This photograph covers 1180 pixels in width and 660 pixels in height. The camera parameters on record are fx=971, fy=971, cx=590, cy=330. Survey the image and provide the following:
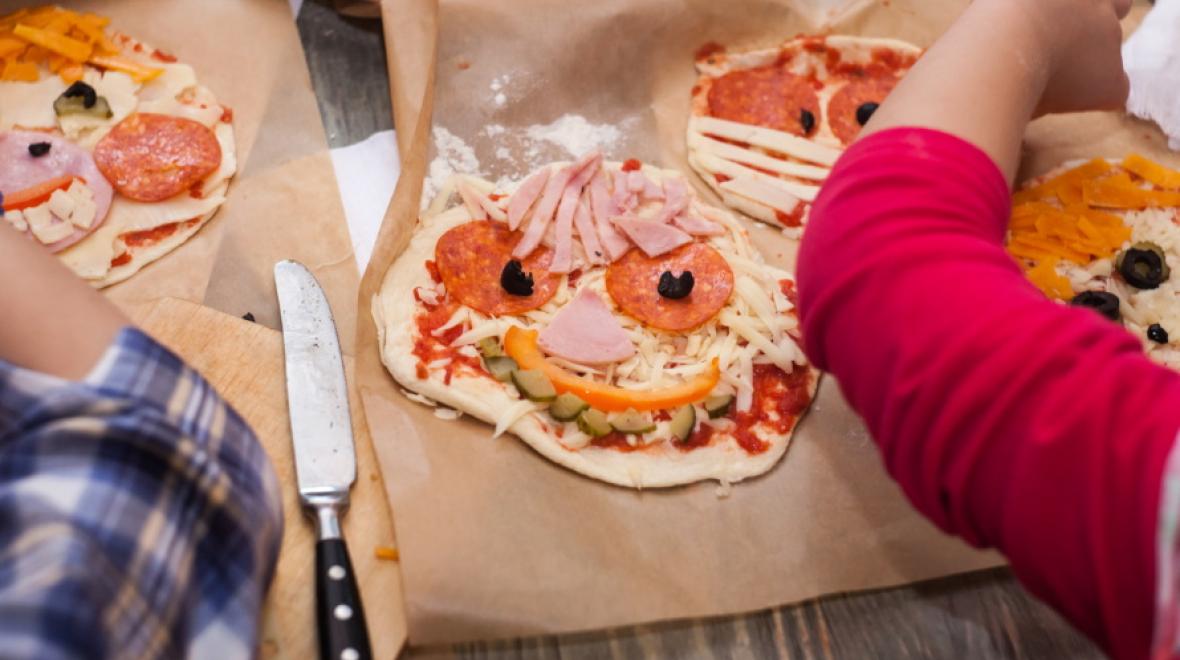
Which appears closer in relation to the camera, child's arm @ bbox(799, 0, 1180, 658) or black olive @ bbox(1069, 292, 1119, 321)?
child's arm @ bbox(799, 0, 1180, 658)

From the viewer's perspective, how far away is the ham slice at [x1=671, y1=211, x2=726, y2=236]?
93.7 inches

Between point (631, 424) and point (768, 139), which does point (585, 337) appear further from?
point (768, 139)

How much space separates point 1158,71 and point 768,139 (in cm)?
113

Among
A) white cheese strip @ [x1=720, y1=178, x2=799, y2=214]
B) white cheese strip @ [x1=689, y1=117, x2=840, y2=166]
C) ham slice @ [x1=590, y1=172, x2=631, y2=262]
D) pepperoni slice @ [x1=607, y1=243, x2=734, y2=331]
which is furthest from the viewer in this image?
white cheese strip @ [x1=689, y1=117, x2=840, y2=166]

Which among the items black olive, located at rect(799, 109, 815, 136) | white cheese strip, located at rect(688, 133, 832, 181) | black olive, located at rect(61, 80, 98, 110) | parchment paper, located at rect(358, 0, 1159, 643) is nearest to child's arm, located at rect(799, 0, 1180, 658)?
parchment paper, located at rect(358, 0, 1159, 643)

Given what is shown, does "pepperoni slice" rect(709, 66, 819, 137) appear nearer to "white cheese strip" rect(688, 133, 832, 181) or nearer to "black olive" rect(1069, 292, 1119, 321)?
"white cheese strip" rect(688, 133, 832, 181)

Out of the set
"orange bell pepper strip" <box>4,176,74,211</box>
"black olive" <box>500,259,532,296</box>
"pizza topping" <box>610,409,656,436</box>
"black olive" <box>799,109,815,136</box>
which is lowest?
"pizza topping" <box>610,409,656,436</box>

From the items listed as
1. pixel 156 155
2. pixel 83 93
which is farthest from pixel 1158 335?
pixel 83 93

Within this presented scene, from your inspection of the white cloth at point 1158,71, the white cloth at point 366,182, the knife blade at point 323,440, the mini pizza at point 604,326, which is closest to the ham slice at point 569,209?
the mini pizza at point 604,326

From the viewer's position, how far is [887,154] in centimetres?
136

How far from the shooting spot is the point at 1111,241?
Result: 2.42 m

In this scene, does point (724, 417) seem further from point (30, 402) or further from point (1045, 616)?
point (30, 402)

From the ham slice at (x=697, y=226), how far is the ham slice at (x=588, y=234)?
204 millimetres

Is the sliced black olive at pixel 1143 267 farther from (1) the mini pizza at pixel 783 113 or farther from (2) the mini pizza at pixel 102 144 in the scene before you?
(2) the mini pizza at pixel 102 144
